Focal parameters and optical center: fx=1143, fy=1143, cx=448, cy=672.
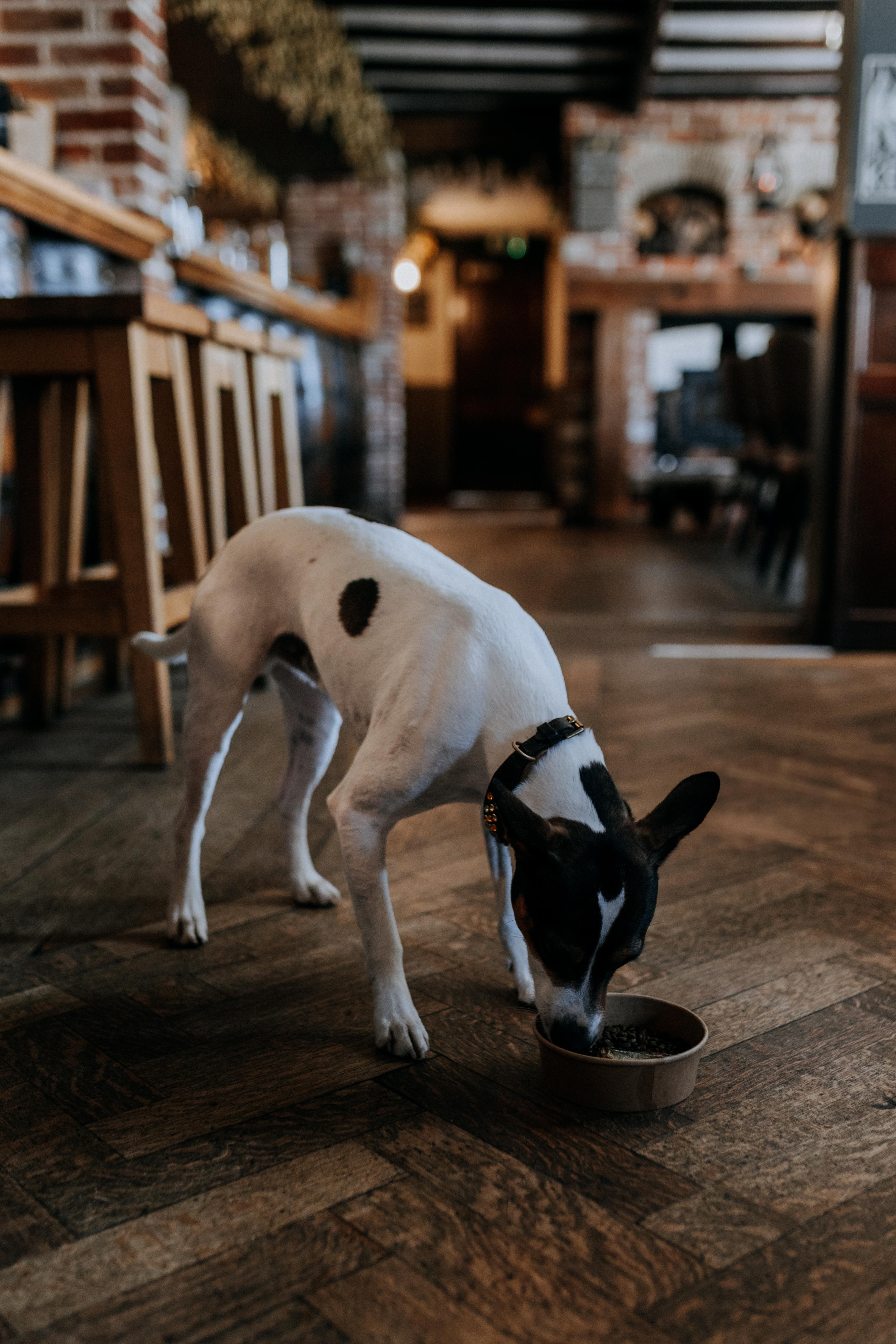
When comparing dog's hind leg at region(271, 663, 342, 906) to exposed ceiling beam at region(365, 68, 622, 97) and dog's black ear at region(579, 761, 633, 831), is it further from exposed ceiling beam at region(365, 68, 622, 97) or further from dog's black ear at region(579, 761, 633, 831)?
exposed ceiling beam at region(365, 68, 622, 97)

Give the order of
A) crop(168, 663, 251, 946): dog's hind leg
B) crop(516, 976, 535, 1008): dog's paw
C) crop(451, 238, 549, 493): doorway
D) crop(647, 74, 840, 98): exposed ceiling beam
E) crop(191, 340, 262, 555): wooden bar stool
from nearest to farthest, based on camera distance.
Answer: crop(516, 976, 535, 1008): dog's paw, crop(168, 663, 251, 946): dog's hind leg, crop(191, 340, 262, 555): wooden bar stool, crop(647, 74, 840, 98): exposed ceiling beam, crop(451, 238, 549, 493): doorway

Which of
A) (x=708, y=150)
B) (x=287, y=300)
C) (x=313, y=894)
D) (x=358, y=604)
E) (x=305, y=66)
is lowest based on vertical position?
(x=313, y=894)

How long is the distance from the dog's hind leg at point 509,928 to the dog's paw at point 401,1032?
0.16 meters

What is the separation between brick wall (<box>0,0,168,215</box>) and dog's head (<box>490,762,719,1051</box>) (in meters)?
2.66

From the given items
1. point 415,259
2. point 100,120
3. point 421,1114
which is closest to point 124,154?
point 100,120

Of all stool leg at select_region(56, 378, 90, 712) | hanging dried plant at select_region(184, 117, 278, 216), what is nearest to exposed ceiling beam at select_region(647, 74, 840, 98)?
hanging dried plant at select_region(184, 117, 278, 216)

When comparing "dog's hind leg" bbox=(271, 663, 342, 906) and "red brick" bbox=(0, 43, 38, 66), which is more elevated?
"red brick" bbox=(0, 43, 38, 66)

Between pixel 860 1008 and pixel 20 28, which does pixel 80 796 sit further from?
pixel 20 28

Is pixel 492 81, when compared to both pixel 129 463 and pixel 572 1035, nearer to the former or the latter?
pixel 129 463

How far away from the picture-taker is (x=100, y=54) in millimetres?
3000

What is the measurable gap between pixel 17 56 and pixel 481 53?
502 centimetres

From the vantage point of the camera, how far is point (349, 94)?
275 inches

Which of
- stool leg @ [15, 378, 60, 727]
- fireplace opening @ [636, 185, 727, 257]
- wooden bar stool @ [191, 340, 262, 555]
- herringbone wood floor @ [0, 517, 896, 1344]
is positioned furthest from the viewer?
fireplace opening @ [636, 185, 727, 257]

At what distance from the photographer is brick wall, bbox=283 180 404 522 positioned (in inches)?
276
